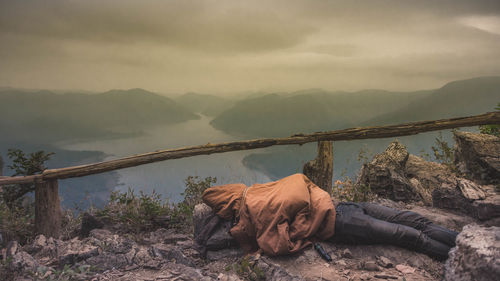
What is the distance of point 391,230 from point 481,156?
2564 mm

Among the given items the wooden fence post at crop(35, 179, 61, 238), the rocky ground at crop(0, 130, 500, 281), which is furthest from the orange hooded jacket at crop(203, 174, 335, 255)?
the wooden fence post at crop(35, 179, 61, 238)

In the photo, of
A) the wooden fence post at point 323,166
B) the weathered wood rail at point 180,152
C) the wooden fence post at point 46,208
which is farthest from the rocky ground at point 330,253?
the wooden fence post at point 323,166

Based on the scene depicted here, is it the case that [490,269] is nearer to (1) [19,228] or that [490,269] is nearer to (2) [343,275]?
(2) [343,275]

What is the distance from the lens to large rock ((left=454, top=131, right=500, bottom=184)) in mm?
4867

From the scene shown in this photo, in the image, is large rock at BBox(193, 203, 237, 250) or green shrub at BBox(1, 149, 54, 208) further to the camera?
green shrub at BBox(1, 149, 54, 208)

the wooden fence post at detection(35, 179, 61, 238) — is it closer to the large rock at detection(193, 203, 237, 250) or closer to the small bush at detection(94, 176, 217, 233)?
the small bush at detection(94, 176, 217, 233)

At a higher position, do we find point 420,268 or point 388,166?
point 388,166

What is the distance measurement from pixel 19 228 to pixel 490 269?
16.6 ft

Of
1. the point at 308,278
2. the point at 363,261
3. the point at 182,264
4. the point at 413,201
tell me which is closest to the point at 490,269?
the point at 363,261

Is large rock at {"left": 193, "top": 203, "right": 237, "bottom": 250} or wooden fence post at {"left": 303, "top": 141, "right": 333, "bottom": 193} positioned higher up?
wooden fence post at {"left": 303, "top": 141, "right": 333, "bottom": 193}

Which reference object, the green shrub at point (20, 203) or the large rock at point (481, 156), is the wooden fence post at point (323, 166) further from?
the green shrub at point (20, 203)

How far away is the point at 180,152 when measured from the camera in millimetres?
4926

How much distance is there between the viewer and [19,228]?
4.65 metres

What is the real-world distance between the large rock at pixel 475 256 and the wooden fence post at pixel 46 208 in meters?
4.44
